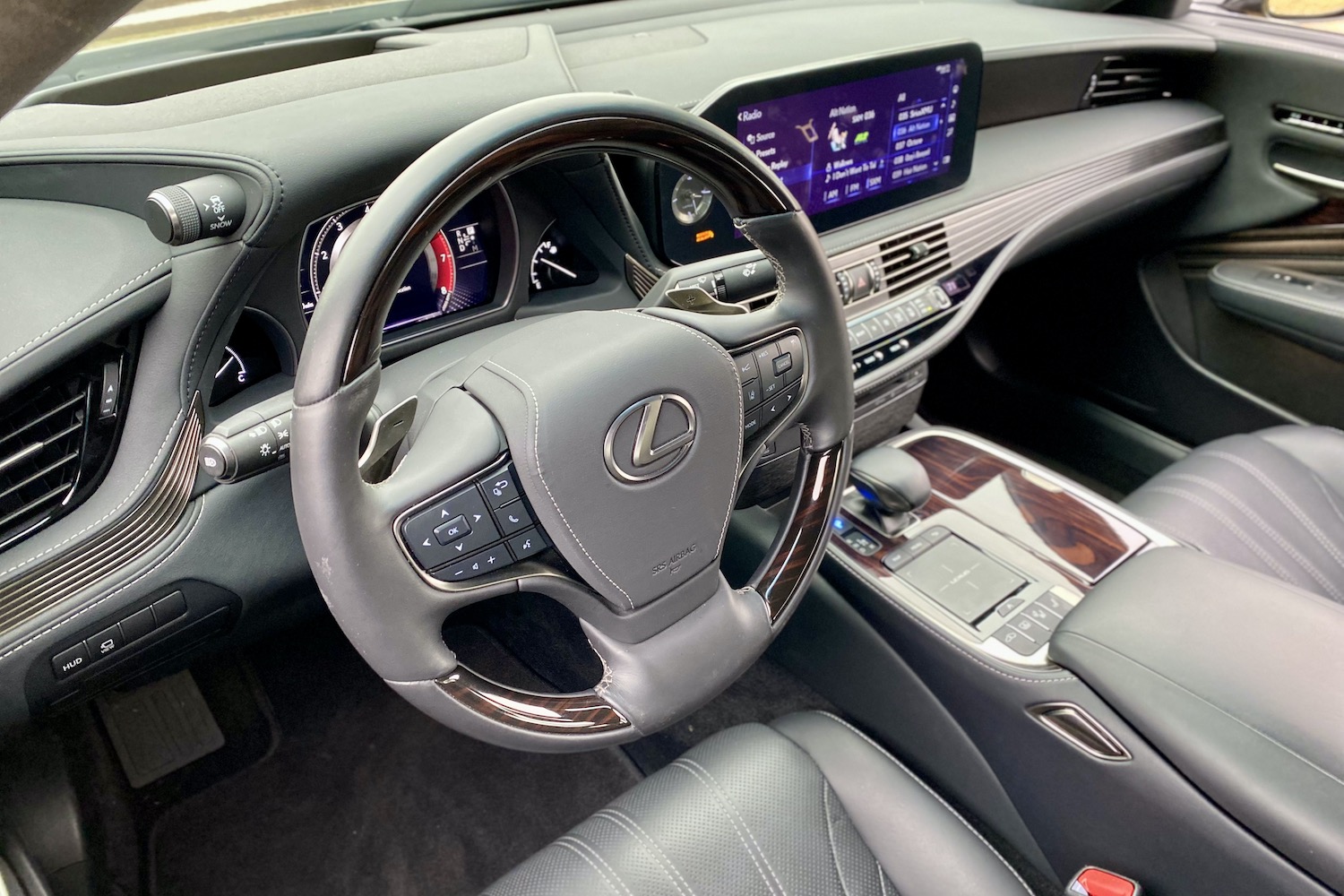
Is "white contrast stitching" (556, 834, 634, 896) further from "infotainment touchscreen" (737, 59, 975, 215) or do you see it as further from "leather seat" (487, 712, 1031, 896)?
"infotainment touchscreen" (737, 59, 975, 215)

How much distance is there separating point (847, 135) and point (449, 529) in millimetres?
1044

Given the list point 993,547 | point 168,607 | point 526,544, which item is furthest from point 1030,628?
point 168,607

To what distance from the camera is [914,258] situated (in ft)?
5.34

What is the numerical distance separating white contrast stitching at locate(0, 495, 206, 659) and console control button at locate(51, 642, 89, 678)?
3cm

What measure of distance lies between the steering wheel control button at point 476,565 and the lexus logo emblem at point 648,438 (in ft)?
0.38

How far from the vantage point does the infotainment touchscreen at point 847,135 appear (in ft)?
4.39

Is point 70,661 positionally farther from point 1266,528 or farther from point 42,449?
point 1266,528

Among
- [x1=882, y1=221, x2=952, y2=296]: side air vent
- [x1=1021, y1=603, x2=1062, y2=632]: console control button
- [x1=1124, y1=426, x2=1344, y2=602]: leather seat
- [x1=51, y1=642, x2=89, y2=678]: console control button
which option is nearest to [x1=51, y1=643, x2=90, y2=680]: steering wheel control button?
[x1=51, y1=642, x2=89, y2=678]: console control button

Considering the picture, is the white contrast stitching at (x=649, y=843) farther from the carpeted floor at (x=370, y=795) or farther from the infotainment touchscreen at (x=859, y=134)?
the infotainment touchscreen at (x=859, y=134)

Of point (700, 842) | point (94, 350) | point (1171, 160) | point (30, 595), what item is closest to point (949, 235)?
point (1171, 160)

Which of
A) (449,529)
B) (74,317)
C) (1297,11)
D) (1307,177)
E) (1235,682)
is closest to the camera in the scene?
(449,529)

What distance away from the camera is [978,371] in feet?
8.22

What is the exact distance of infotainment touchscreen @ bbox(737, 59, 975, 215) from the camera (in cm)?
→ 141

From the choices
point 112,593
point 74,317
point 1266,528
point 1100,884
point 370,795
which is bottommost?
point 370,795
